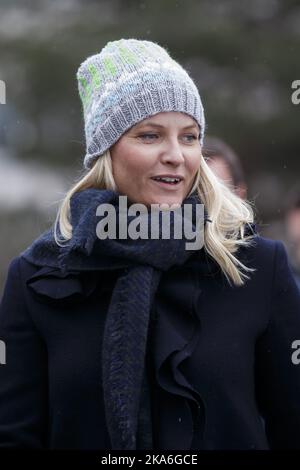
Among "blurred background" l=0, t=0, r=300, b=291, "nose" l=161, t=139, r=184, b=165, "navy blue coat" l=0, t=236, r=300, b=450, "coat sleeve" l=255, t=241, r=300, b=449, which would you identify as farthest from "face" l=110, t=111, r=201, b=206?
"blurred background" l=0, t=0, r=300, b=291

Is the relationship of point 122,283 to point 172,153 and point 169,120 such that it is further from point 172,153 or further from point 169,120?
point 169,120

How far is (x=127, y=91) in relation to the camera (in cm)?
337

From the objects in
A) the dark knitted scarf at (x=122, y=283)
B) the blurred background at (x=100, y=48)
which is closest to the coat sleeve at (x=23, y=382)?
the dark knitted scarf at (x=122, y=283)

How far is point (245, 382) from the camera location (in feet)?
10.2

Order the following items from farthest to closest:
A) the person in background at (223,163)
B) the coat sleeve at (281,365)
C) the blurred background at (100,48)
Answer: the blurred background at (100,48), the person in background at (223,163), the coat sleeve at (281,365)

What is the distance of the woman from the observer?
3053mm

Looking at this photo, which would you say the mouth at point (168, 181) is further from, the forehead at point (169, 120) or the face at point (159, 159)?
the forehead at point (169, 120)

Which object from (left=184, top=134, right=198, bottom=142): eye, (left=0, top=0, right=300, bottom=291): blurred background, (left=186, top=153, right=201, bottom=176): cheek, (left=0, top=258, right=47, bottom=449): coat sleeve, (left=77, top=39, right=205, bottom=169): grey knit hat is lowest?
(left=0, top=258, right=47, bottom=449): coat sleeve

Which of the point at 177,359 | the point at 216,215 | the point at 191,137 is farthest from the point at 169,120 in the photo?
the point at 177,359

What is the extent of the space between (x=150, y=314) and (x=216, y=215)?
1.08 feet

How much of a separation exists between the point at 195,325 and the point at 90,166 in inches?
25.4

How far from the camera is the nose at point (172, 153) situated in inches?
126

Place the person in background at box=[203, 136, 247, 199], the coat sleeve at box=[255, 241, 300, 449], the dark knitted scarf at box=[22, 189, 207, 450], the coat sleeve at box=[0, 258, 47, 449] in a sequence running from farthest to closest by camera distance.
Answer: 1. the person in background at box=[203, 136, 247, 199]
2. the coat sleeve at box=[0, 258, 47, 449]
3. the coat sleeve at box=[255, 241, 300, 449]
4. the dark knitted scarf at box=[22, 189, 207, 450]

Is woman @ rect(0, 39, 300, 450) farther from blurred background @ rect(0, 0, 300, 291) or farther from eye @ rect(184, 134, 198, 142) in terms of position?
blurred background @ rect(0, 0, 300, 291)
